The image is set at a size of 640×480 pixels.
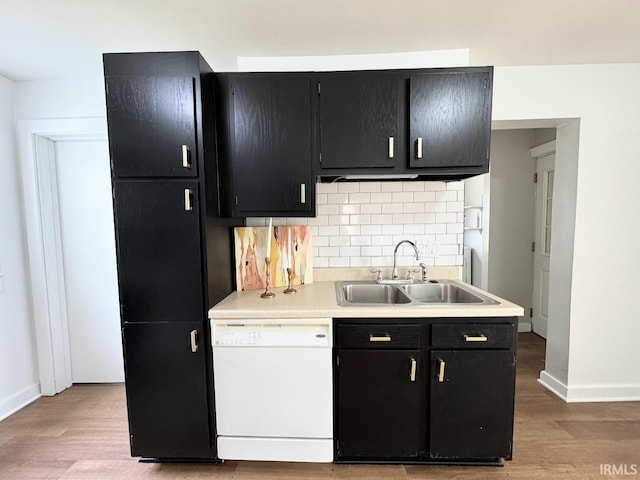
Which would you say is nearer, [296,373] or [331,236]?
[296,373]

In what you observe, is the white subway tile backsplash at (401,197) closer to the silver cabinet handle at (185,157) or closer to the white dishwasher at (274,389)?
the white dishwasher at (274,389)

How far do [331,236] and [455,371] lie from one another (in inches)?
46.1

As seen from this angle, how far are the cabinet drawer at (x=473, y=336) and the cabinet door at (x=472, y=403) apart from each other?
0.04 metres

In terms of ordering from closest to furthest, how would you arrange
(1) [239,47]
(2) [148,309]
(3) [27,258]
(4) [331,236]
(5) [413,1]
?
(5) [413,1], (2) [148,309], (1) [239,47], (4) [331,236], (3) [27,258]

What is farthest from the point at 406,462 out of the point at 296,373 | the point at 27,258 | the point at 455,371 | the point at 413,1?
the point at 27,258

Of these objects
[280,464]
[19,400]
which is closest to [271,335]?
[280,464]

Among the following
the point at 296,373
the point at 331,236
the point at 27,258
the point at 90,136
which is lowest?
the point at 296,373

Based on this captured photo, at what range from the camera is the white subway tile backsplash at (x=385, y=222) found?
7.37 ft

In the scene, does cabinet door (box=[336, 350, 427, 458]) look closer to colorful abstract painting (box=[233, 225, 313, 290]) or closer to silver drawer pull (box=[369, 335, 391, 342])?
silver drawer pull (box=[369, 335, 391, 342])

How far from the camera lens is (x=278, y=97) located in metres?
1.83

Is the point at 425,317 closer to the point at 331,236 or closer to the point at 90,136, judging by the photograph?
the point at 331,236

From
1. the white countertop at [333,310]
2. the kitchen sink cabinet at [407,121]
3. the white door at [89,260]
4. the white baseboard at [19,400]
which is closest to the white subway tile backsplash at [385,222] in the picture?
the kitchen sink cabinet at [407,121]

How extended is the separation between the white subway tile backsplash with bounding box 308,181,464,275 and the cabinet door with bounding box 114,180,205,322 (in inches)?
27.8

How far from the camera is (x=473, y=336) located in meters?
1.62
